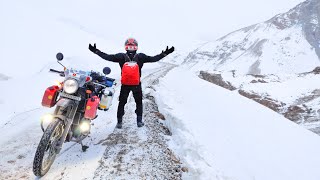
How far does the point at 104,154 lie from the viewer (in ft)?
22.3

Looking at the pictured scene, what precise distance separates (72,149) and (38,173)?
1.66 m

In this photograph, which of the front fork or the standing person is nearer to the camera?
the front fork

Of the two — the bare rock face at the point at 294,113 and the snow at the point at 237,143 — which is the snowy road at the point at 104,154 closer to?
the snow at the point at 237,143

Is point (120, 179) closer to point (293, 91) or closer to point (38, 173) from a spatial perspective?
point (38, 173)

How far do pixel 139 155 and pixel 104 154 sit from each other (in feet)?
2.28

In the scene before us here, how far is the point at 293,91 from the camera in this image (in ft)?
167

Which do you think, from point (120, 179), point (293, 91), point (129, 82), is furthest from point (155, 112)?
point (293, 91)

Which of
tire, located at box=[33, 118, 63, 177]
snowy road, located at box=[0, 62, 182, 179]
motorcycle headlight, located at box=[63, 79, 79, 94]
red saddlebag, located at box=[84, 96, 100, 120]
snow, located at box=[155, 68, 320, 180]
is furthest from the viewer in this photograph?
snow, located at box=[155, 68, 320, 180]

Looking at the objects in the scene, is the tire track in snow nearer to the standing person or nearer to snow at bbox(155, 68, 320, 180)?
snow at bbox(155, 68, 320, 180)

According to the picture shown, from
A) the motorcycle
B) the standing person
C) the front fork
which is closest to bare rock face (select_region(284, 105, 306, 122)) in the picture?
the standing person

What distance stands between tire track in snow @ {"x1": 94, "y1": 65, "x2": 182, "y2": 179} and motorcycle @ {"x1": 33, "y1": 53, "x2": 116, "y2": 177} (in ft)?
2.59

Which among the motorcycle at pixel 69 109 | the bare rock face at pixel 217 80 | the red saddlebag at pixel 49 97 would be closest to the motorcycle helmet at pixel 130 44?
the motorcycle at pixel 69 109

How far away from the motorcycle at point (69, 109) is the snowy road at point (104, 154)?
37cm

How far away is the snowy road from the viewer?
590cm
